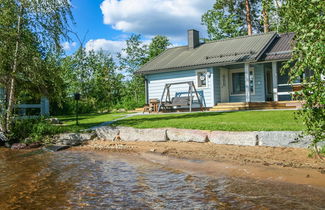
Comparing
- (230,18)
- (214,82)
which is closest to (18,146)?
(214,82)

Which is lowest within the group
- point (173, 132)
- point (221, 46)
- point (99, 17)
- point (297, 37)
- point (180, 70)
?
point (173, 132)

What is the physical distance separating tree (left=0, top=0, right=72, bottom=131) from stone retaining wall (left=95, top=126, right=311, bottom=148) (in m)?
3.18

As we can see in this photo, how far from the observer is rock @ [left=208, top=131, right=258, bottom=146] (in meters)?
7.34

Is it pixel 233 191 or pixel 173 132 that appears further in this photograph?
pixel 173 132

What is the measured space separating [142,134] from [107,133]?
4.73ft

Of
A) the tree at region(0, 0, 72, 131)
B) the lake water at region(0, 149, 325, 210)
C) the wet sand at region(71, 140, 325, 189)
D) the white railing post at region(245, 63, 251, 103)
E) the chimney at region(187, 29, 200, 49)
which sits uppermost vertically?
the chimney at region(187, 29, 200, 49)

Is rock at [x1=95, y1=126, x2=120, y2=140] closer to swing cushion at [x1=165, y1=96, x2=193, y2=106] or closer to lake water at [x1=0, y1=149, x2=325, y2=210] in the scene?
lake water at [x1=0, y1=149, x2=325, y2=210]

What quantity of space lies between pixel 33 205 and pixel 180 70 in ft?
47.2

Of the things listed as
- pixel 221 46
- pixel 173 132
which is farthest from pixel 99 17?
pixel 173 132

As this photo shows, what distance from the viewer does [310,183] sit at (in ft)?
16.0

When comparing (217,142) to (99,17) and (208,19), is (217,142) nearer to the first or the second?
(99,17)

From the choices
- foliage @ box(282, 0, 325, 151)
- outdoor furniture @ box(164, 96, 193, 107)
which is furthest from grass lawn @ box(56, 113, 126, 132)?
foliage @ box(282, 0, 325, 151)

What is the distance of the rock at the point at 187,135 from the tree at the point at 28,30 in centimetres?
492

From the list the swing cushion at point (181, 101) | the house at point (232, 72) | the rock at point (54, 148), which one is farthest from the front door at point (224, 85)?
the rock at point (54, 148)
